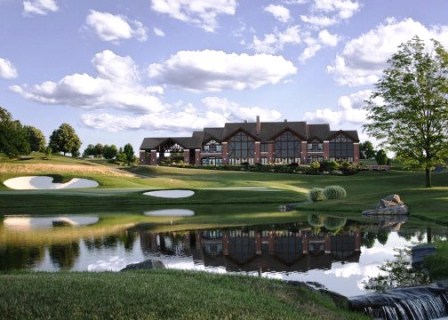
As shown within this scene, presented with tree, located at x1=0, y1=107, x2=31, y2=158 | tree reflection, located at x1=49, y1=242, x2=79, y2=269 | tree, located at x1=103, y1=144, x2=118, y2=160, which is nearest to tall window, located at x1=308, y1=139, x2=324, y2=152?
tree, located at x1=0, y1=107, x2=31, y2=158

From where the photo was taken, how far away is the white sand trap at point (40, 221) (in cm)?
3156

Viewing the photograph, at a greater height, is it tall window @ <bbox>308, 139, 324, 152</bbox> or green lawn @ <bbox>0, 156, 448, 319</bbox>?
tall window @ <bbox>308, 139, 324, 152</bbox>

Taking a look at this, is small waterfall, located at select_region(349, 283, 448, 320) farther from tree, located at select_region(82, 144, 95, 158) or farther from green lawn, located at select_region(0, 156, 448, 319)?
tree, located at select_region(82, 144, 95, 158)

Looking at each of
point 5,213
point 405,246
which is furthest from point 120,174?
point 405,246

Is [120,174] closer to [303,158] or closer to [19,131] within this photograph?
[19,131]

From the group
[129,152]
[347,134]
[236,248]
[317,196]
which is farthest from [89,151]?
[236,248]

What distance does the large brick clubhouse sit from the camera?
375ft

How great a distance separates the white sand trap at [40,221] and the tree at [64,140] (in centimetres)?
10216

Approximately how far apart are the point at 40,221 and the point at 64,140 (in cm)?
10693

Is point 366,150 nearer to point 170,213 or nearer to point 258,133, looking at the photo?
point 258,133

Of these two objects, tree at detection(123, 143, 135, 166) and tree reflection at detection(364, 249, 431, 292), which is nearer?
tree reflection at detection(364, 249, 431, 292)

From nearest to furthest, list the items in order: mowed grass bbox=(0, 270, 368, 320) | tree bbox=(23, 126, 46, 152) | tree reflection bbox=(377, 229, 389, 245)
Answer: mowed grass bbox=(0, 270, 368, 320), tree reflection bbox=(377, 229, 389, 245), tree bbox=(23, 126, 46, 152)

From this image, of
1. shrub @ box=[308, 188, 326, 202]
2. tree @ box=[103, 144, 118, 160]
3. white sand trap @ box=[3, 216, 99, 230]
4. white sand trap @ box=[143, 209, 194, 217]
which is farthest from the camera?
tree @ box=[103, 144, 118, 160]

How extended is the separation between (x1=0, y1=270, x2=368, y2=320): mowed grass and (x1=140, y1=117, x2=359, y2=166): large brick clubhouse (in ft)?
323
